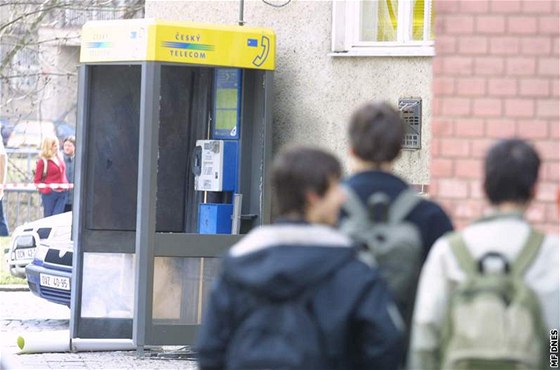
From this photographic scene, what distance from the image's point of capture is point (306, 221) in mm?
3934

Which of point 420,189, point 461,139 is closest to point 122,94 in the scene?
point 420,189

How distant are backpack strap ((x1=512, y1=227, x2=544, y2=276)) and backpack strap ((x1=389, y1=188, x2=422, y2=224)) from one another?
1.67ft

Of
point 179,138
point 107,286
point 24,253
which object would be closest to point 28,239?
point 24,253

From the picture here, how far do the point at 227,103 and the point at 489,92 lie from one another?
499 cm

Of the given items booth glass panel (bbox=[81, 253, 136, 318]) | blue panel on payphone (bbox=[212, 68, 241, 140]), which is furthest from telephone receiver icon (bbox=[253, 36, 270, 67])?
booth glass panel (bbox=[81, 253, 136, 318])

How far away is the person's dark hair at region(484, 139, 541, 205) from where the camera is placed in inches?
157

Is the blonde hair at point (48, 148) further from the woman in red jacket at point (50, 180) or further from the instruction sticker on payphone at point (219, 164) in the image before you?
the instruction sticker on payphone at point (219, 164)

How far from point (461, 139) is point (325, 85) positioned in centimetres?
507

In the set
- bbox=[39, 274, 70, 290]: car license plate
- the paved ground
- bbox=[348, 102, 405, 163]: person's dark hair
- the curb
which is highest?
bbox=[348, 102, 405, 163]: person's dark hair

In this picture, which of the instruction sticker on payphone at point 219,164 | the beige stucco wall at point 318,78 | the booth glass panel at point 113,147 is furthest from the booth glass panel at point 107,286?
the beige stucco wall at point 318,78

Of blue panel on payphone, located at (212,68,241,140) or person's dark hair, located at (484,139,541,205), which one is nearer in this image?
person's dark hair, located at (484,139,541,205)

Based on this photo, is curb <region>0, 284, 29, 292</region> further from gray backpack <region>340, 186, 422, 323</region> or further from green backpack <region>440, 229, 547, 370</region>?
green backpack <region>440, 229, 547, 370</region>

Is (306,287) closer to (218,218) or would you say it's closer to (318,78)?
(218,218)

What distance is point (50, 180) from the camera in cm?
2028
